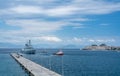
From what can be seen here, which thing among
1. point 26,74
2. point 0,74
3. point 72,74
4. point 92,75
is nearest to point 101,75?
point 92,75

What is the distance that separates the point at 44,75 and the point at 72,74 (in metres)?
17.1

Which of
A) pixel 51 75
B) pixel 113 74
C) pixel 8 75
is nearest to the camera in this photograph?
pixel 51 75

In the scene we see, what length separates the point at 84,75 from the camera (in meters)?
74.2

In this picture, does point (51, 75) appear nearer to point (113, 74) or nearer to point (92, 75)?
point (92, 75)

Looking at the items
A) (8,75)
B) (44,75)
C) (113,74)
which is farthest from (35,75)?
(113,74)

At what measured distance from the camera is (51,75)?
5903 centimetres

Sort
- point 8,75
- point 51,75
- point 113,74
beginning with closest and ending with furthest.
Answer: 1. point 51,75
2. point 8,75
3. point 113,74

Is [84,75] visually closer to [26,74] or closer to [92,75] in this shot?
[92,75]

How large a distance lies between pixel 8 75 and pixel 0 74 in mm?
3324

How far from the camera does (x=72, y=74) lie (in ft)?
246

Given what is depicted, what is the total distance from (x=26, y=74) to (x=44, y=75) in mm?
16321

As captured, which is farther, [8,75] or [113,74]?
[113,74]

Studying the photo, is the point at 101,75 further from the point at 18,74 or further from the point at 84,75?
the point at 18,74

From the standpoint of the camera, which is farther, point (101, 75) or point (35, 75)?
point (101, 75)
